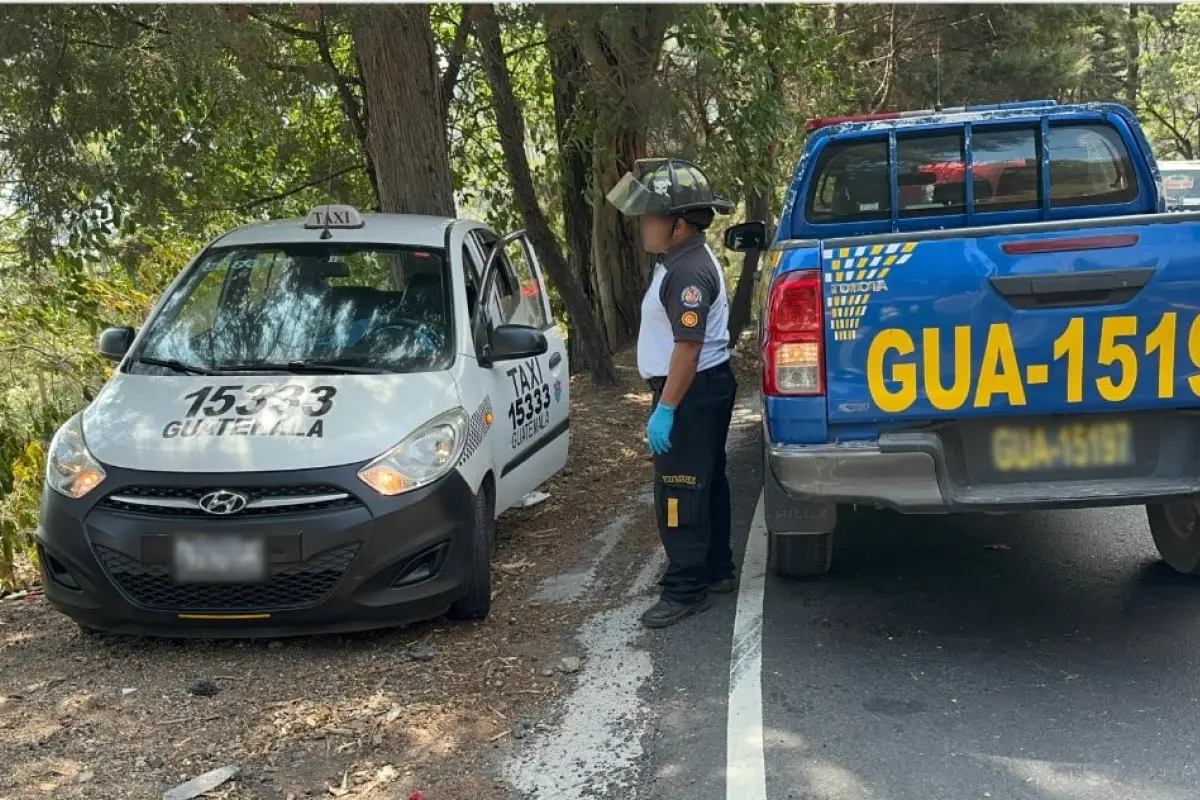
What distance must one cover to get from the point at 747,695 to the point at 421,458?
1647 millimetres

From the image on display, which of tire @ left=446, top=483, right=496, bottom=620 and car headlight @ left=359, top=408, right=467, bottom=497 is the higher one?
car headlight @ left=359, top=408, right=467, bottom=497

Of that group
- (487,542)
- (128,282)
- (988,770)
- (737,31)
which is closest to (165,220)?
(128,282)

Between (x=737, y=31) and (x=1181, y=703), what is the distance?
6.62 metres

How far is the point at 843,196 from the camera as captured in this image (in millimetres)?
6250

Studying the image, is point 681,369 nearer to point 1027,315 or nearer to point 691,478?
point 691,478

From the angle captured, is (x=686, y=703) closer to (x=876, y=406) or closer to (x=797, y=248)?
(x=876, y=406)

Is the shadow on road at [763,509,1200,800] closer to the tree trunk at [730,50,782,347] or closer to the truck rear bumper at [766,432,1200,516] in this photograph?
the truck rear bumper at [766,432,1200,516]

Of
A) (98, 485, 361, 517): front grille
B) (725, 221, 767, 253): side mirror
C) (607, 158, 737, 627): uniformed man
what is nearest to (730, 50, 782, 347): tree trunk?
(725, 221, 767, 253): side mirror

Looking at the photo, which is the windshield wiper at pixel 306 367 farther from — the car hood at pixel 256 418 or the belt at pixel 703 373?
the belt at pixel 703 373

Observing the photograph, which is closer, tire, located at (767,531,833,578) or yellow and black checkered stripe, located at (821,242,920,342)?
yellow and black checkered stripe, located at (821,242,920,342)

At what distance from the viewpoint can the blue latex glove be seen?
194 inches

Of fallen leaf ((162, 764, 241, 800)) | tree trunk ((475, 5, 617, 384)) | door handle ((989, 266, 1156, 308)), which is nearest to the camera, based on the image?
fallen leaf ((162, 764, 241, 800))

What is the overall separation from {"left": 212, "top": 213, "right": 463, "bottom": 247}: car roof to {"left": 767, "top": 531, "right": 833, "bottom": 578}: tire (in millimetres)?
2312

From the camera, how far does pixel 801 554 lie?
17.4 feet
